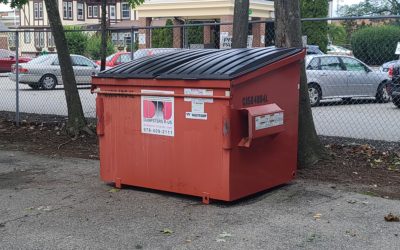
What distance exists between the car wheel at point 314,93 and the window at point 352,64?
112 centimetres

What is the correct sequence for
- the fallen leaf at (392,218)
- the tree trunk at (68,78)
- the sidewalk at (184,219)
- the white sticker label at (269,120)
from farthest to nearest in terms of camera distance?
the tree trunk at (68,78)
the white sticker label at (269,120)
the fallen leaf at (392,218)
the sidewalk at (184,219)

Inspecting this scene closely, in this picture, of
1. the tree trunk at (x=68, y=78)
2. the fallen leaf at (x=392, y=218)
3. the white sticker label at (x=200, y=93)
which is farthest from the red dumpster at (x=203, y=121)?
the tree trunk at (x=68, y=78)

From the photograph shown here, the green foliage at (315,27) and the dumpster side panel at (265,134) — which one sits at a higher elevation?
the green foliage at (315,27)

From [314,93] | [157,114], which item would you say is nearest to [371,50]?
[314,93]

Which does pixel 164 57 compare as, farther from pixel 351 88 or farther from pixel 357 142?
pixel 351 88

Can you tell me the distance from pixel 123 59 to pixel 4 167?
48.1ft

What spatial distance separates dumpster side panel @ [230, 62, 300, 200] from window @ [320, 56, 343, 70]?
855cm

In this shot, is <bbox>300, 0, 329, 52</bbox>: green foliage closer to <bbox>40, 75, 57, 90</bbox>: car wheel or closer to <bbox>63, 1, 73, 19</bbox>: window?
<bbox>40, 75, 57, 90</bbox>: car wheel

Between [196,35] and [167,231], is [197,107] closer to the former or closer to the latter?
[167,231]

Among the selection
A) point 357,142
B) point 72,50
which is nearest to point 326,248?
point 357,142

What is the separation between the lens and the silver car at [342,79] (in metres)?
14.7

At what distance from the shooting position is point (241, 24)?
9.53m

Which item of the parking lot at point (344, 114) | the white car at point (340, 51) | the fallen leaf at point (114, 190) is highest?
the white car at point (340, 51)

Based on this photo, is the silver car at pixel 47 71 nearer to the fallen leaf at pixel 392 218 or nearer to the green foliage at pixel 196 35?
the green foliage at pixel 196 35
